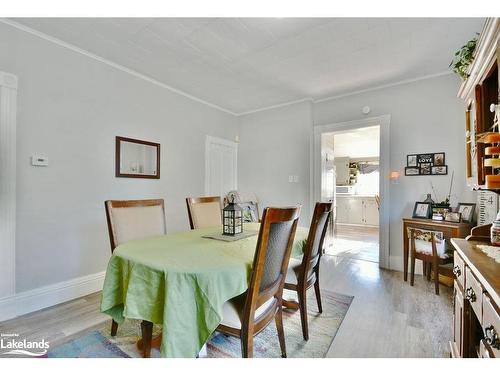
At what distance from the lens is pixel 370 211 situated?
684 cm

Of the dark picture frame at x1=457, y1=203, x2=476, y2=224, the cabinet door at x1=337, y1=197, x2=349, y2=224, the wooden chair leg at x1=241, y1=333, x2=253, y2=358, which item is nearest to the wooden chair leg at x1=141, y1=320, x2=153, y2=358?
the wooden chair leg at x1=241, y1=333, x2=253, y2=358

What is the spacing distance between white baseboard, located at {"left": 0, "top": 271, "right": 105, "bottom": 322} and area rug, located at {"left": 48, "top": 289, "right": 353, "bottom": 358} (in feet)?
2.54

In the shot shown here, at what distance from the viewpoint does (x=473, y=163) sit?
66.4 inches

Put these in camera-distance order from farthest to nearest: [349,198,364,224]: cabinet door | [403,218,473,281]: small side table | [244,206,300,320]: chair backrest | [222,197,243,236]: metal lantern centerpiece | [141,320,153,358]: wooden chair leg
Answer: [349,198,364,224]: cabinet door
[403,218,473,281]: small side table
[222,197,243,236]: metal lantern centerpiece
[141,320,153,358]: wooden chair leg
[244,206,300,320]: chair backrest

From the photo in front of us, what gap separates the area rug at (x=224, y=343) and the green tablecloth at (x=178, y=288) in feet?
1.42

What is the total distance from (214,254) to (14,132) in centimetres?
210

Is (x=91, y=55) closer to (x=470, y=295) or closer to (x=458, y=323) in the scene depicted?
(x=470, y=295)

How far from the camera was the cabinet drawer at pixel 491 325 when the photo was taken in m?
0.83

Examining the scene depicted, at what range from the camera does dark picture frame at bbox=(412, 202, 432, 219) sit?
2891mm

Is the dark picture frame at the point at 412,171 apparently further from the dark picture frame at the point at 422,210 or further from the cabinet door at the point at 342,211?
the cabinet door at the point at 342,211

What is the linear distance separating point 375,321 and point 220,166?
→ 10.2 feet

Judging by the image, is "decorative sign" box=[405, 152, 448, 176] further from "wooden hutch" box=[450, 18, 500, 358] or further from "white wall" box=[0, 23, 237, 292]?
"white wall" box=[0, 23, 237, 292]

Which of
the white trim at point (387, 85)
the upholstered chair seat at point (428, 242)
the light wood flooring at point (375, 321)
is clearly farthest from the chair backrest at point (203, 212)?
the white trim at point (387, 85)
